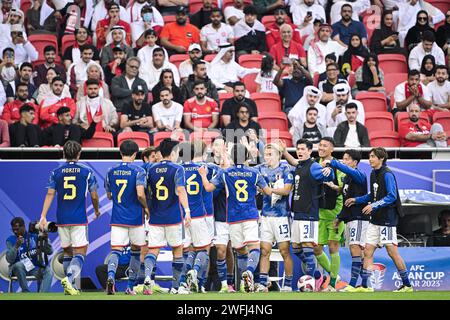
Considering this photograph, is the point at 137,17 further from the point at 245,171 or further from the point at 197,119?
the point at 245,171

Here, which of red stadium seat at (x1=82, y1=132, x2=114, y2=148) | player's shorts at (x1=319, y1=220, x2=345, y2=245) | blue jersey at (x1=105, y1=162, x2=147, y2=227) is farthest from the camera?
red stadium seat at (x1=82, y1=132, x2=114, y2=148)

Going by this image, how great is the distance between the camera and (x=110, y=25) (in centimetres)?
2372

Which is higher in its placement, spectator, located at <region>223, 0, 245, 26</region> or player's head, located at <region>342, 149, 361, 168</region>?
spectator, located at <region>223, 0, 245, 26</region>

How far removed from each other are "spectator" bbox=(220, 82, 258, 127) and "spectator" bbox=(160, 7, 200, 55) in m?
2.82

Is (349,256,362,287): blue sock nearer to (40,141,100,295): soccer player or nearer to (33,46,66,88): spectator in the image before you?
(40,141,100,295): soccer player

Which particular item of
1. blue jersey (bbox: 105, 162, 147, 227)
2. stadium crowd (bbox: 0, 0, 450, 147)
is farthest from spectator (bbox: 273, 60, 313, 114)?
blue jersey (bbox: 105, 162, 147, 227)

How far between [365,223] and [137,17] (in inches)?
331

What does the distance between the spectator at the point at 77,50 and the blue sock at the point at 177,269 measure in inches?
289

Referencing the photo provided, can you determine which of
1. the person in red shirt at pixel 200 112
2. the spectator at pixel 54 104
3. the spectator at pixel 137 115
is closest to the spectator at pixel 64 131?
the spectator at pixel 54 104

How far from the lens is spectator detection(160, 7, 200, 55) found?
23.8 m

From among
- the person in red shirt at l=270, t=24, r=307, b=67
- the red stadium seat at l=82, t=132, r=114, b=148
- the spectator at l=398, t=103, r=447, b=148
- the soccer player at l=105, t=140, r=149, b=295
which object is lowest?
the soccer player at l=105, t=140, r=149, b=295

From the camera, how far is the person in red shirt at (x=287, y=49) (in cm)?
2341

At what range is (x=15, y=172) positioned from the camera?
20.1 m

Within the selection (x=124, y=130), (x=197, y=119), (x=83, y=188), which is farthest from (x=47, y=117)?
(x=83, y=188)
